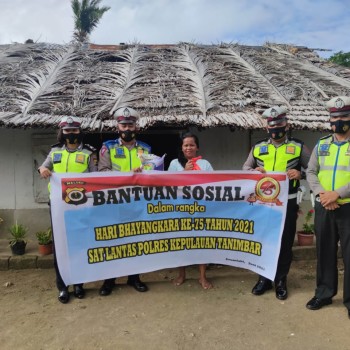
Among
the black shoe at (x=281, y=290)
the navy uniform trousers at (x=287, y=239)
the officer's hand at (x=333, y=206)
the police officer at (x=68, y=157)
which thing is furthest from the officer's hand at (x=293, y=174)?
the police officer at (x=68, y=157)

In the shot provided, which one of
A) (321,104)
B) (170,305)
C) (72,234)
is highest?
(321,104)

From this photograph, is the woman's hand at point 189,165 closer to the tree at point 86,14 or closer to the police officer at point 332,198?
the police officer at point 332,198

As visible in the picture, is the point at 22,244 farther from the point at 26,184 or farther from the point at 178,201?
the point at 178,201

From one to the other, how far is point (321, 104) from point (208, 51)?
3694 mm

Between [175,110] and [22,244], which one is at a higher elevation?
[175,110]

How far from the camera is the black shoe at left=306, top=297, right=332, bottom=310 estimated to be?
3.82 meters

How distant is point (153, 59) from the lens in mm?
8211

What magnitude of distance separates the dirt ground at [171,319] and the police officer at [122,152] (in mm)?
152

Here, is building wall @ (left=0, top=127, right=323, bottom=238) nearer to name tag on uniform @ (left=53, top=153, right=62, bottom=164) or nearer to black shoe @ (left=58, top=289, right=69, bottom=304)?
name tag on uniform @ (left=53, top=153, right=62, bottom=164)

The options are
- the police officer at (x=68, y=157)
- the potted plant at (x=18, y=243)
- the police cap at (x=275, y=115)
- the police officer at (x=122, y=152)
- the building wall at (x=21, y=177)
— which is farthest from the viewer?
the building wall at (x=21, y=177)

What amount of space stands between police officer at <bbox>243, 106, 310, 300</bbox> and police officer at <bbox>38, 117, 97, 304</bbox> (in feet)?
6.45

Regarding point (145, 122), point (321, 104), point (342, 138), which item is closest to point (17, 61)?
point (145, 122)

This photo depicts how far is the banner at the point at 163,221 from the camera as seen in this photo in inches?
158

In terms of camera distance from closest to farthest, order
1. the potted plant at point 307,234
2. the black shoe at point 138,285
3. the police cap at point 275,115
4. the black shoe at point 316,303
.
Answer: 1. the black shoe at point 316,303
2. the police cap at point 275,115
3. the black shoe at point 138,285
4. the potted plant at point 307,234
